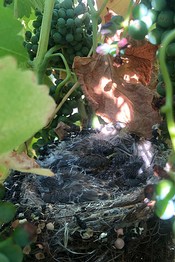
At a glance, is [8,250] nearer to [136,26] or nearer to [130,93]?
[136,26]

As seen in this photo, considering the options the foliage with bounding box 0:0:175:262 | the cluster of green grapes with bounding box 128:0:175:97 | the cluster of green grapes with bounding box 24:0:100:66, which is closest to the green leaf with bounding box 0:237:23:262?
the foliage with bounding box 0:0:175:262

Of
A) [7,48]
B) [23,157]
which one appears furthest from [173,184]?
[7,48]

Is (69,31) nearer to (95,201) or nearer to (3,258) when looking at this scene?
(95,201)

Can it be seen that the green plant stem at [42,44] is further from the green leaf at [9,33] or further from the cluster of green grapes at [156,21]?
the cluster of green grapes at [156,21]

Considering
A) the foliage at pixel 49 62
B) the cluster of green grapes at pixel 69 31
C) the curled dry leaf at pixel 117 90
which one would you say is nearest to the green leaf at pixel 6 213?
the foliage at pixel 49 62

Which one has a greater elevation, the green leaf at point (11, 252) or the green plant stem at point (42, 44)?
the green leaf at point (11, 252)

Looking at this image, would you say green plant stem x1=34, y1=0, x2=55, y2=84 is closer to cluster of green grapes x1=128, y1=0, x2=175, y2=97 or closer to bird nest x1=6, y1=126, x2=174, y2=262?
bird nest x1=6, y1=126, x2=174, y2=262
